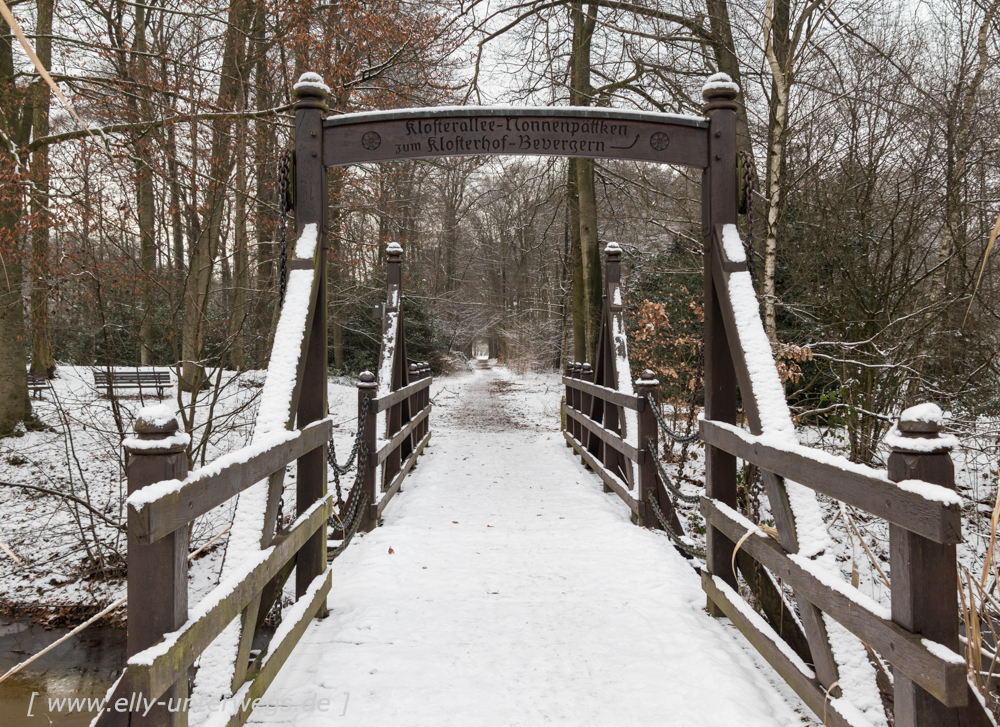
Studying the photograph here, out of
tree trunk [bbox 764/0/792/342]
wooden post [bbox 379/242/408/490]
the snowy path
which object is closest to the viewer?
the snowy path

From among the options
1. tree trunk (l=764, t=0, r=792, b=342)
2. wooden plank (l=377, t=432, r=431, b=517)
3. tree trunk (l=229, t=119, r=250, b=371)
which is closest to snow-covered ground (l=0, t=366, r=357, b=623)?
tree trunk (l=229, t=119, r=250, b=371)

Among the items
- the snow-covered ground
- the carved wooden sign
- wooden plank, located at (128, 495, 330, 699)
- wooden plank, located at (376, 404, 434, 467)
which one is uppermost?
the carved wooden sign

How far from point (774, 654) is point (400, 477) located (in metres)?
4.42

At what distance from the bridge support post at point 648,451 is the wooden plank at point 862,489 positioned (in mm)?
1876

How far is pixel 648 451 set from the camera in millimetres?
5098

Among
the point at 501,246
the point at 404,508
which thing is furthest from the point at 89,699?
the point at 501,246

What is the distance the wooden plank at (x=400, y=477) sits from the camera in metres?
5.50

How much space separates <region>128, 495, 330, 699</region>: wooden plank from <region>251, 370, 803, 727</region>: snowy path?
21.4 inches

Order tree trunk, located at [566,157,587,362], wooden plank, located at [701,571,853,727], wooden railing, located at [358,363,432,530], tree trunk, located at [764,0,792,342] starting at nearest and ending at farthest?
wooden plank, located at [701,571,853,727] → wooden railing, located at [358,363,432,530] → tree trunk, located at [764,0,792,342] → tree trunk, located at [566,157,587,362]

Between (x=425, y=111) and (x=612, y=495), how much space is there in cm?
425

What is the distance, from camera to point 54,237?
27.3 ft

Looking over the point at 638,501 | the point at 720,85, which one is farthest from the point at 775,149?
the point at 638,501

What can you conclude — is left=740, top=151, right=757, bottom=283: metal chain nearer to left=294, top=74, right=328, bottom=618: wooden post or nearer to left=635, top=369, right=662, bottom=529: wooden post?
left=635, top=369, right=662, bottom=529: wooden post

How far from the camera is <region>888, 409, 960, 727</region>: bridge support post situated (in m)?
1.72
